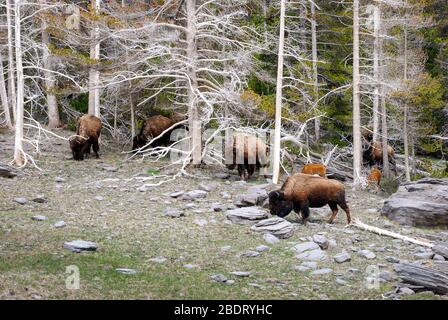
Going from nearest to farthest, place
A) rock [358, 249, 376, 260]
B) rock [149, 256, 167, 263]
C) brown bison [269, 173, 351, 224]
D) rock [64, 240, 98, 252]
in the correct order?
rock [149, 256, 167, 263], rock [64, 240, 98, 252], rock [358, 249, 376, 260], brown bison [269, 173, 351, 224]

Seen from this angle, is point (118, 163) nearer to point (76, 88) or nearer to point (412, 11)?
point (76, 88)

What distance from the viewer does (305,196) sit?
14906 mm

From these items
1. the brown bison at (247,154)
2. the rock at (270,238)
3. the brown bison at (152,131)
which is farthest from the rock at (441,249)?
the brown bison at (152,131)

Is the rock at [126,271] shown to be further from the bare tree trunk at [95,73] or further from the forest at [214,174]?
the bare tree trunk at [95,73]

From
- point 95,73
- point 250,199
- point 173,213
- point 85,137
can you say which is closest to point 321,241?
point 250,199

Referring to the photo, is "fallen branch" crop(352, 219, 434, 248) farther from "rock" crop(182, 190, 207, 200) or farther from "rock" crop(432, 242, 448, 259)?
"rock" crop(182, 190, 207, 200)

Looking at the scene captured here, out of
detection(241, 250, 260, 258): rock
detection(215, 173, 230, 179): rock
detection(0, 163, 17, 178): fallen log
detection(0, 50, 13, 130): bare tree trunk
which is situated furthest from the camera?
detection(0, 50, 13, 130): bare tree trunk

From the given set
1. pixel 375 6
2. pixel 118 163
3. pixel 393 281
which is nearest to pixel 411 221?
pixel 393 281

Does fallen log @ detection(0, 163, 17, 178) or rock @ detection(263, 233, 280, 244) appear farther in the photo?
fallen log @ detection(0, 163, 17, 178)

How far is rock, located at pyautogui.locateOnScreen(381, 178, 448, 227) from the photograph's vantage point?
16.0 metres

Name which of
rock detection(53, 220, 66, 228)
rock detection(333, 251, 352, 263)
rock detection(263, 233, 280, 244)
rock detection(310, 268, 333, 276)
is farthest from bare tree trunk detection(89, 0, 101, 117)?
rock detection(310, 268, 333, 276)

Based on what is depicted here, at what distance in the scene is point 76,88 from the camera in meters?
21.9

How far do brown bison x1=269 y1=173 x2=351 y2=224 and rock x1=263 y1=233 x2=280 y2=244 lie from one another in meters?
1.64
